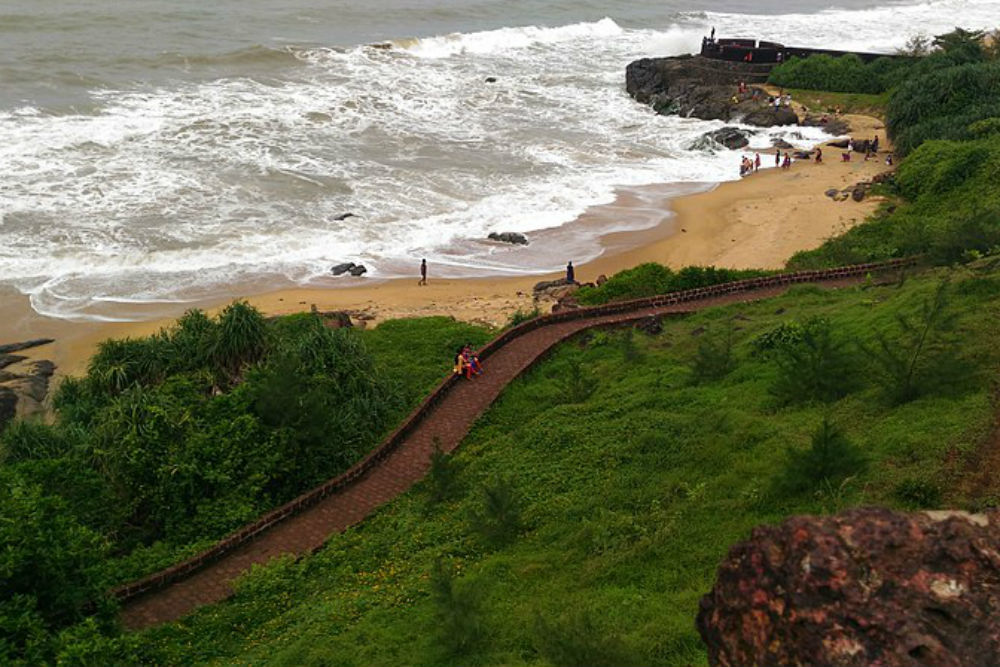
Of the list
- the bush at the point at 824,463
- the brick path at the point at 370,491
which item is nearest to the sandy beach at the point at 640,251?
the brick path at the point at 370,491

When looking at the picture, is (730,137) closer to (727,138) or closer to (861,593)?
(727,138)

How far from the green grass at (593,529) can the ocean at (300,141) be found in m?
14.7

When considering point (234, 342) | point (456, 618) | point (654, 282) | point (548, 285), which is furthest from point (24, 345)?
point (456, 618)

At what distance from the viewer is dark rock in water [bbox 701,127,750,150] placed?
4272cm

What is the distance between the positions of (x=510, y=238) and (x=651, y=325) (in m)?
11.1

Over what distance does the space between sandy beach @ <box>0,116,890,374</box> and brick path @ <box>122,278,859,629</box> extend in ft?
14.6

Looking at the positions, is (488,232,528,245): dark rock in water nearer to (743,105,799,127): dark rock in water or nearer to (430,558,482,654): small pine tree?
(743,105,799,127): dark rock in water

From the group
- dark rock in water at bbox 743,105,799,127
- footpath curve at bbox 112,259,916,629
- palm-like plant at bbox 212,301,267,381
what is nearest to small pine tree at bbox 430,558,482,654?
footpath curve at bbox 112,259,916,629

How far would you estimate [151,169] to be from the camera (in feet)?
118

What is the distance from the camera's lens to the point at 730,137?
142ft

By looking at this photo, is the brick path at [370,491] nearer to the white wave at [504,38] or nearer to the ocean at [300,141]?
the ocean at [300,141]

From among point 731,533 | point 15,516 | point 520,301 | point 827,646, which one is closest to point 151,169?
point 520,301

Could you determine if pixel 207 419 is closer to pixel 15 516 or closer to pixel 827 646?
pixel 15 516

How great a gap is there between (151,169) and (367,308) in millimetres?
15473
